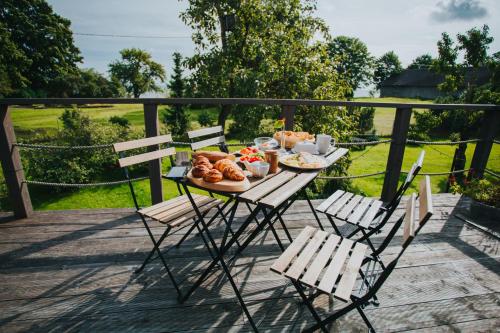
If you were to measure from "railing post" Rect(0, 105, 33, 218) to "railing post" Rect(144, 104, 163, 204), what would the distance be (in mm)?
1359

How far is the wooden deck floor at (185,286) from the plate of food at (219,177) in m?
0.96

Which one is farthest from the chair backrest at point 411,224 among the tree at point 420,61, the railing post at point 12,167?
the tree at point 420,61

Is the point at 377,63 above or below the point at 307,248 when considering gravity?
above

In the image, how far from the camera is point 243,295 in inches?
82.6

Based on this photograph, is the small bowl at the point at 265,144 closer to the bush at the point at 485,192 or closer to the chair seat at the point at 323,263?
the chair seat at the point at 323,263

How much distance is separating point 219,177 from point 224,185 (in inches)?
2.8

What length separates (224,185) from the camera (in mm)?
1651

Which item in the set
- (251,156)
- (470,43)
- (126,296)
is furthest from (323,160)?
(470,43)

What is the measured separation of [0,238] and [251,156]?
2756 mm

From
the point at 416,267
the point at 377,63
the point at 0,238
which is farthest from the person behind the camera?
the point at 377,63

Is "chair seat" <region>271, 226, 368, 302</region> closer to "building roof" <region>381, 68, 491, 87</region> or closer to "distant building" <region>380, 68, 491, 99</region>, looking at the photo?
"distant building" <region>380, 68, 491, 99</region>

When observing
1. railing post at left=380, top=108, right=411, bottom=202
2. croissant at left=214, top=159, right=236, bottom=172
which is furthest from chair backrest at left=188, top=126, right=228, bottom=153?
railing post at left=380, top=108, right=411, bottom=202

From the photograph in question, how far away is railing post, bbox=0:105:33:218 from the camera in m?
2.85

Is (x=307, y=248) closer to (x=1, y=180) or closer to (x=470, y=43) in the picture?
(x=1, y=180)
